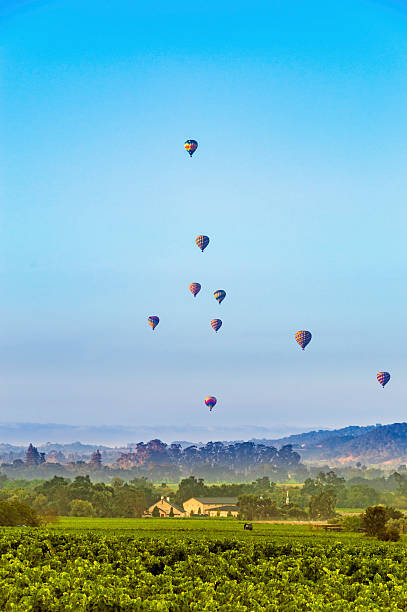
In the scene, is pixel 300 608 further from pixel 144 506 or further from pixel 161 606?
pixel 144 506

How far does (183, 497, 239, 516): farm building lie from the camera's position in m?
139

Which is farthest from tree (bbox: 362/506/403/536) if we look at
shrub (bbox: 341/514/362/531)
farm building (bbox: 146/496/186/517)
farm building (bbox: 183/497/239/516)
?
farm building (bbox: 183/497/239/516)

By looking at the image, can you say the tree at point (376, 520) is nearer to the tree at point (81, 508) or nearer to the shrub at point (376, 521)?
the shrub at point (376, 521)

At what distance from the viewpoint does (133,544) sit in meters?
31.8

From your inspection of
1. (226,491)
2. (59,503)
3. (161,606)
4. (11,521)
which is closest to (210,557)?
(161,606)

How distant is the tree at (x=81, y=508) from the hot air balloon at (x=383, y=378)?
53990 millimetres

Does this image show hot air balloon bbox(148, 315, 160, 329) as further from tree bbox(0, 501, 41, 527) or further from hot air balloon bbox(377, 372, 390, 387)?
tree bbox(0, 501, 41, 527)

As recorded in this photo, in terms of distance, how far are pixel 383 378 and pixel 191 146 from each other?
179 feet

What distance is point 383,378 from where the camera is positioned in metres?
124

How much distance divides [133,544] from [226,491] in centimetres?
13191

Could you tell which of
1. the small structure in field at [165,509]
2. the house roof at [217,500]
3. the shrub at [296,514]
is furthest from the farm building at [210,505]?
the shrub at [296,514]

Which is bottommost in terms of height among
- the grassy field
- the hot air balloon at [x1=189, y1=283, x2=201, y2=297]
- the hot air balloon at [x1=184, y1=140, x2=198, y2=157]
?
the grassy field

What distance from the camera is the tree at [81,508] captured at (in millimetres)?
122125

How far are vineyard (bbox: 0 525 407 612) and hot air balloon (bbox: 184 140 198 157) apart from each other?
226 feet
